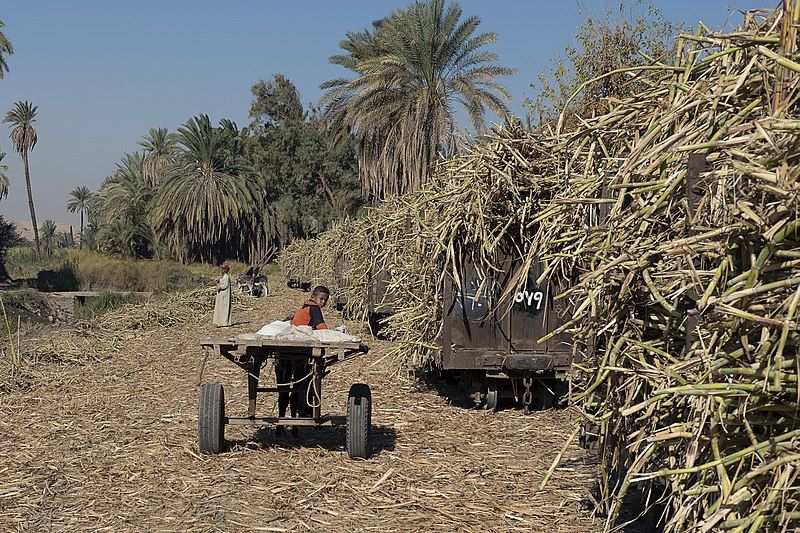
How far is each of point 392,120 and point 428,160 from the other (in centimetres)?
239

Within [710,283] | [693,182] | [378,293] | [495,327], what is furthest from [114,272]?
[710,283]

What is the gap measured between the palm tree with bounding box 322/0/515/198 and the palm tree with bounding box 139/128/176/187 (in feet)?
145

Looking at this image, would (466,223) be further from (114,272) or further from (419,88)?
(114,272)

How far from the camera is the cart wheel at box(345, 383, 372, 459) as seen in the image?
29.7 feet

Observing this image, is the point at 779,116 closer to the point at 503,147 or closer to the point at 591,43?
the point at 503,147

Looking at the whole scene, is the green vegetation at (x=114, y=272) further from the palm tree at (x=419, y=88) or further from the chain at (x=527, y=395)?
the chain at (x=527, y=395)

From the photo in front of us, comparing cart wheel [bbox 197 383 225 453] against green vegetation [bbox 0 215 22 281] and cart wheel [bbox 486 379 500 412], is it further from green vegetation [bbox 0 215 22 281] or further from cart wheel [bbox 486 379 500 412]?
green vegetation [bbox 0 215 22 281]

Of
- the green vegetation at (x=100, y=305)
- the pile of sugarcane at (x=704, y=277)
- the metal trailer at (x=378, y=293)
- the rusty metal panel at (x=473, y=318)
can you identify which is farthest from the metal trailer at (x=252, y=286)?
the pile of sugarcane at (x=704, y=277)

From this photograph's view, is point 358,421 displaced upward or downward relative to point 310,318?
downward

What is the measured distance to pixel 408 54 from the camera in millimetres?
32719

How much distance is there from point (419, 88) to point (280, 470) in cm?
2612

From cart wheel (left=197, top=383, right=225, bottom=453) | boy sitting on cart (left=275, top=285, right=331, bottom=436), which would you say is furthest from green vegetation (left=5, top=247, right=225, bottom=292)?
cart wheel (left=197, top=383, right=225, bottom=453)

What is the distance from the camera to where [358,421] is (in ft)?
29.8

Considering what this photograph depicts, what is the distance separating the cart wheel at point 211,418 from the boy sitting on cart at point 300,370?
71 cm
